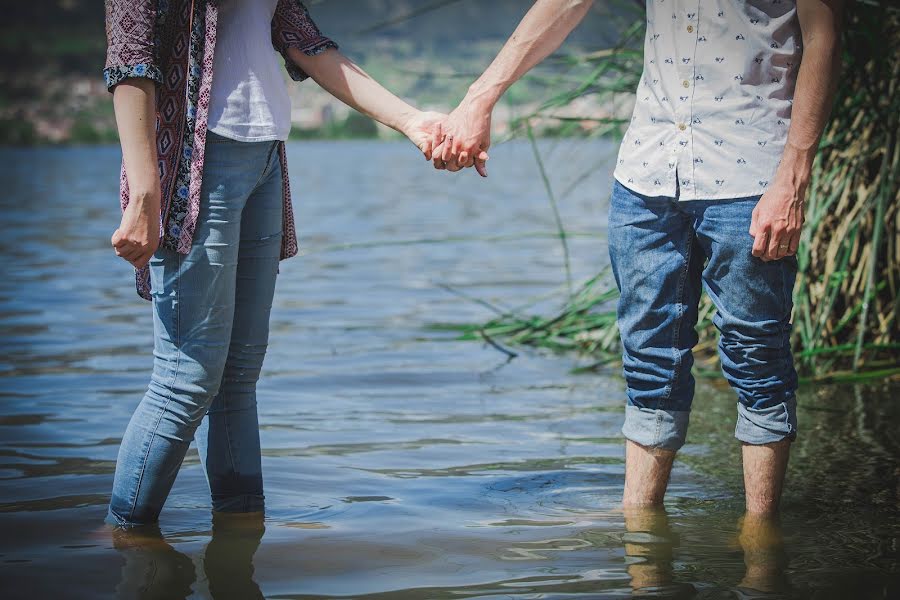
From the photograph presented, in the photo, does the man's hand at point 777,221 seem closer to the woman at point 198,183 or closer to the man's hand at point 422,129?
the man's hand at point 422,129

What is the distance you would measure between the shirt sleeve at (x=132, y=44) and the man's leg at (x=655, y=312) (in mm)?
1071

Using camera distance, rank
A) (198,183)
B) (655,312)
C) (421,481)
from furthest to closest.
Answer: (421,481) → (655,312) → (198,183)

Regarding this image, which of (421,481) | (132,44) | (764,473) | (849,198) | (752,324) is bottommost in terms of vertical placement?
(421,481)

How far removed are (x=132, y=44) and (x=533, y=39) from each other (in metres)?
0.93

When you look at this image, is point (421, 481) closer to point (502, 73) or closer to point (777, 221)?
point (502, 73)

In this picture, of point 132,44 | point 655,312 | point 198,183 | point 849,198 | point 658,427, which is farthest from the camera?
point 849,198

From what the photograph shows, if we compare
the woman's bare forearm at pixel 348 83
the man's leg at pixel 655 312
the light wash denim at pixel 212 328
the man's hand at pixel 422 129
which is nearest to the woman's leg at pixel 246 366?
the light wash denim at pixel 212 328

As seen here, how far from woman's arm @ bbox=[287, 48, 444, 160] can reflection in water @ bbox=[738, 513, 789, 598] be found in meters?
1.19

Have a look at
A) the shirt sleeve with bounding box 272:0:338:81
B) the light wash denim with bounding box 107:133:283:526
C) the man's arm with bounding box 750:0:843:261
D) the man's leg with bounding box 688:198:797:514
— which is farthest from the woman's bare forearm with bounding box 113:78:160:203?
the man's arm with bounding box 750:0:843:261

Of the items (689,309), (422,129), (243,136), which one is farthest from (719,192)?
(243,136)

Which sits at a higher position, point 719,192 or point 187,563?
point 719,192

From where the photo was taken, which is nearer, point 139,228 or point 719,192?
point 139,228

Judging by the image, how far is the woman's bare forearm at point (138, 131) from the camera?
2.32 metres

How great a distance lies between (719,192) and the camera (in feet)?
8.06
